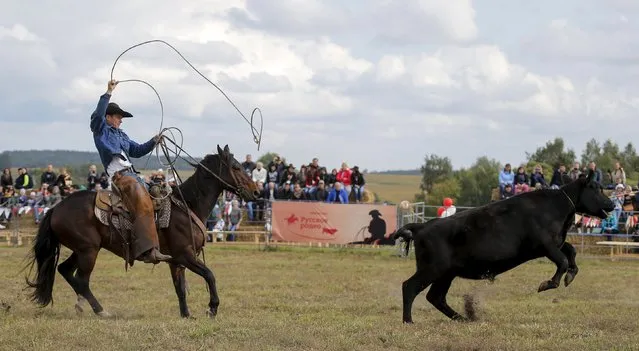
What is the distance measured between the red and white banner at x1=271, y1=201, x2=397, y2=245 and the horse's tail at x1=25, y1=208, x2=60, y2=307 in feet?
46.2

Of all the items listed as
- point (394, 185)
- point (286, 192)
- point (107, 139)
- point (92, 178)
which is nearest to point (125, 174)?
point (107, 139)

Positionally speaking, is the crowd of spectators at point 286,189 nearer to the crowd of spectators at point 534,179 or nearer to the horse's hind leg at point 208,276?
the crowd of spectators at point 534,179

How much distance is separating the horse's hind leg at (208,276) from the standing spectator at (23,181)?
1874cm

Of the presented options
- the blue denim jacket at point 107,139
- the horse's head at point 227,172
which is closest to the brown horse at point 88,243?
the horse's head at point 227,172

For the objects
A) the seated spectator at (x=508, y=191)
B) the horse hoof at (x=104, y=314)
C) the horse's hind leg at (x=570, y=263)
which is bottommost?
the horse hoof at (x=104, y=314)

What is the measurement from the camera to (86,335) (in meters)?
8.91

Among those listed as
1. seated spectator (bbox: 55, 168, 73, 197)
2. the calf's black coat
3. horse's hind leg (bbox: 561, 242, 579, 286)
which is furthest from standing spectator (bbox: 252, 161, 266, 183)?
horse's hind leg (bbox: 561, 242, 579, 286)

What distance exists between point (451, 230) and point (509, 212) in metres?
0.72

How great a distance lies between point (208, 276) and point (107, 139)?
202 centimetres

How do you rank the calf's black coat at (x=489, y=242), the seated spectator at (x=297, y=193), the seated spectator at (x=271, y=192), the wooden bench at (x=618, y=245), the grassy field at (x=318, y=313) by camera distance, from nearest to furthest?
the grassy field at (x=318, y=313), the calf's black coat at (x=489, y=242), the wooden bench at (x=618, y=245), the seated spectator at (x=297, y=193), the seated spectator at (x=271, y=192)

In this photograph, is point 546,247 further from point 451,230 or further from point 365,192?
point 365,192

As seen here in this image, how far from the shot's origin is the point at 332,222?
2502cm

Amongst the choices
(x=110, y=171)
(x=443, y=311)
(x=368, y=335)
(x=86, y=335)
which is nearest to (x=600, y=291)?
(x=443, y=311)

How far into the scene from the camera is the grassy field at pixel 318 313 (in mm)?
8867
